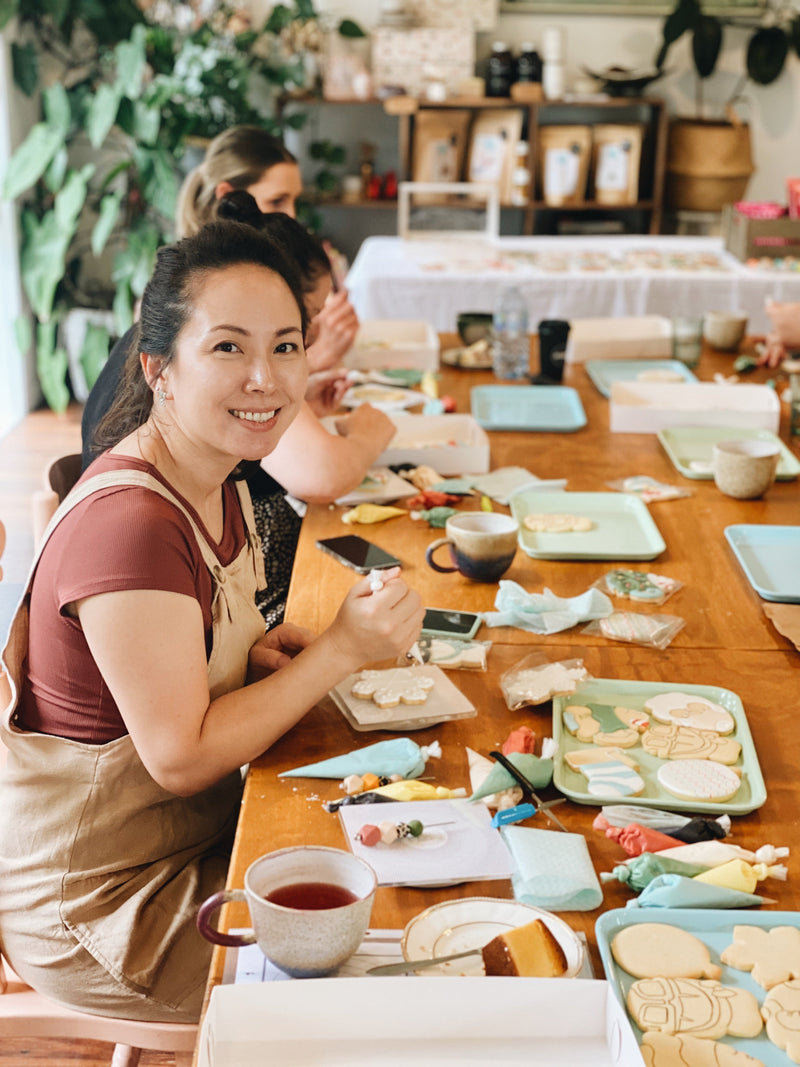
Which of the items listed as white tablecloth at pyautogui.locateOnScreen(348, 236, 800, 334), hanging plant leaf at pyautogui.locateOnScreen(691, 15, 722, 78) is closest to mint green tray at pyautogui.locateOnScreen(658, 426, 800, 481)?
white tablecloth at pyautogui.locateOnScreen(348, 236, 800, 334)

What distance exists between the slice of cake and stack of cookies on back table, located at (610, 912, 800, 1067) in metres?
0.06

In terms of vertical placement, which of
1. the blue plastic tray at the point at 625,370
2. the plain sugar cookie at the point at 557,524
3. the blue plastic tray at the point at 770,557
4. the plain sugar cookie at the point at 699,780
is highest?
the plain sugar cookie at the point at 699,780

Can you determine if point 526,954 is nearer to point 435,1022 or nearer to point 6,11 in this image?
point 435,1022

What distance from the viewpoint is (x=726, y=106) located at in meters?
5.88

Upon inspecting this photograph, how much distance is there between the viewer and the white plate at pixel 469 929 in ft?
3.04

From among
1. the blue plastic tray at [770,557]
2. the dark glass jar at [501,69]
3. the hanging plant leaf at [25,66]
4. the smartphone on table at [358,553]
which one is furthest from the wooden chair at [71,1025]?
the dark glass jar at [501,69]

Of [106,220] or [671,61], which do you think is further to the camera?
[671,61]

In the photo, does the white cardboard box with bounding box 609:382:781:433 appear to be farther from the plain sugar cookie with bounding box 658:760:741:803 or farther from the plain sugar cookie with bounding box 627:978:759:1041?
the plain sugar cookie with bounding box 627:978:759:1041

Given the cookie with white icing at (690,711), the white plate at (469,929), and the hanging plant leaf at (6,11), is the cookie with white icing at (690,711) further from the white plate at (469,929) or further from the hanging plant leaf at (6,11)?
the hanging plant leaf at (6,11)

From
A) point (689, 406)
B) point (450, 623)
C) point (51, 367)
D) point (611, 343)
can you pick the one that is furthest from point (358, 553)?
point (51, 367)

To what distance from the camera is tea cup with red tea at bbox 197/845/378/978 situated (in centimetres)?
87

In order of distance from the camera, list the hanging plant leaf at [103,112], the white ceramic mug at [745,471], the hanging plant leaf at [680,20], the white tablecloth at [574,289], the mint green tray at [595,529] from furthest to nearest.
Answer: the hanging plant leaf at [680,20]
the hanging plant leaf at [103,112]
the white tablecloth at [574,289]
the white ceramic mug at [745,471]
the mint green tray at [595,529]

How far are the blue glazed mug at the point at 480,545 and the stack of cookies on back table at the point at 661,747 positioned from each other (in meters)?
0.34

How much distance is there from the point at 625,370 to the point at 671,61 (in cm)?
367
